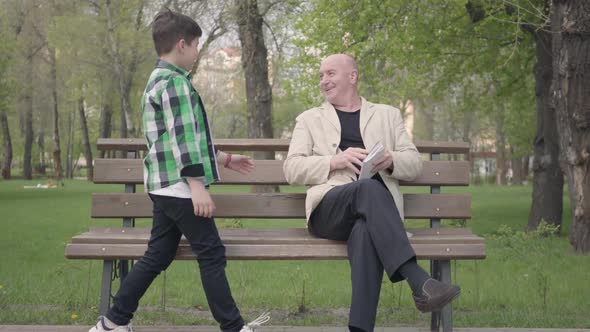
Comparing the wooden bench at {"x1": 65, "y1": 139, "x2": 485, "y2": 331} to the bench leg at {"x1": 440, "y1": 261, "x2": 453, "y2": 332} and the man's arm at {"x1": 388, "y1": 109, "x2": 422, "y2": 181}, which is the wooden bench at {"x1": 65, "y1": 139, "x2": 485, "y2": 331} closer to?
the bench leg at {"x1": 440, "y1": 261, "x2": 453, "y2": 332}

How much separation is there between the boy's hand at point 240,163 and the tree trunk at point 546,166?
1076cm

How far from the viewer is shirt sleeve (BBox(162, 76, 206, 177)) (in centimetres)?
398

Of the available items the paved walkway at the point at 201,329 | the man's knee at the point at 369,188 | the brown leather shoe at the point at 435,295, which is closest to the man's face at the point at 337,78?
the man's knee at the point at 369,188

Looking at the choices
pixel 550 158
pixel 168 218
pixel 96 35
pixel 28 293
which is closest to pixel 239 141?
pixel 168 218

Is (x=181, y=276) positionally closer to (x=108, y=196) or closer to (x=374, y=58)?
(x=108, y=196)

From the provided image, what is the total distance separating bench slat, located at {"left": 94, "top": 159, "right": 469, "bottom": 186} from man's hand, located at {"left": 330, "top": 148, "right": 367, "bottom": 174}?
52cm

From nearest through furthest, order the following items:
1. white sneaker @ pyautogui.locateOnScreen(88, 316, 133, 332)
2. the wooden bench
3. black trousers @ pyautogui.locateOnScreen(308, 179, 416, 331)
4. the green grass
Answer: black trousers @ pyautogui.locateOnScreen(308, 179, 416, 331) < white sneaker @ pyautogui.locateOnScreen(88, 316, 133, 332) < the wooden bench < the green grass

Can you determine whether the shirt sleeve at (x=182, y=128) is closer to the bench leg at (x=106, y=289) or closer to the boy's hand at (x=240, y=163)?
the boy's hand at (x=240, y=163)

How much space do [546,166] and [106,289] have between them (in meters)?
11.5

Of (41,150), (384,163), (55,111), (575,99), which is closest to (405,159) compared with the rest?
(384,163)

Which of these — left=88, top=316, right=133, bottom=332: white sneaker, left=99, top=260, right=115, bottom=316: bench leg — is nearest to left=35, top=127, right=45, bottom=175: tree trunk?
left=99, top=260, right=115, bottom=316: bench leg

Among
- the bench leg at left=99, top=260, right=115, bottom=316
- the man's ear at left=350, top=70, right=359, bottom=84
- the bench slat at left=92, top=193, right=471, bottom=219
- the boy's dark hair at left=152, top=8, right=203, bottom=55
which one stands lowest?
the bench leg at left=99, top=260, right=115, bottom=316

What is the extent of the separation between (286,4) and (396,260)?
63.1ft

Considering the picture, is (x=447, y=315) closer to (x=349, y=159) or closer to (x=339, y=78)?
(x=349, y=159)
